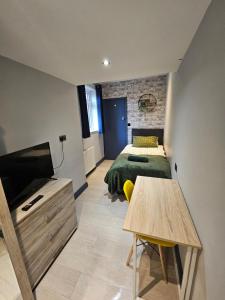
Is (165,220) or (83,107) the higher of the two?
(83,107)

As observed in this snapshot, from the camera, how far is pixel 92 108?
4.23 metres

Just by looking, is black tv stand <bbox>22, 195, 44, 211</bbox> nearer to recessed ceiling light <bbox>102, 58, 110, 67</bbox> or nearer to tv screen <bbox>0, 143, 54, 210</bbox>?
tv screen <bbox>0, 143, 54, 210</bbox>

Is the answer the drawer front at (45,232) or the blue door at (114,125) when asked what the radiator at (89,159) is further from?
the drawer front at (45,232)

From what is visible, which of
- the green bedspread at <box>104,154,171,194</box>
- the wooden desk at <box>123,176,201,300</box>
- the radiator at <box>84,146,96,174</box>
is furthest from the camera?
the radiator at <box>84,146,96,174</box>

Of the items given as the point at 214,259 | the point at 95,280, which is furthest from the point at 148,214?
the point at 95,280

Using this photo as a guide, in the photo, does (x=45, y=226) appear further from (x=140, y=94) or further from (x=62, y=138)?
(x=140, y=94)

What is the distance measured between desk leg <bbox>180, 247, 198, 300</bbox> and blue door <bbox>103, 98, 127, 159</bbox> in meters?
3.90

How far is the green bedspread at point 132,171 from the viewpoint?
2371 millimetres

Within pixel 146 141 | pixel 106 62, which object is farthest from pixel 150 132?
pixel 106 62

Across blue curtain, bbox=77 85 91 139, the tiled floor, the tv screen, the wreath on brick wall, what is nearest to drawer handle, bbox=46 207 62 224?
the tv screen

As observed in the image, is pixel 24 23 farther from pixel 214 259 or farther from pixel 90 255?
pixel 90 255

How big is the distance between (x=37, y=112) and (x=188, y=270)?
2.19m

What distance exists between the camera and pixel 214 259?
68cm

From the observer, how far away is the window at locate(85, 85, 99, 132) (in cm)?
403
